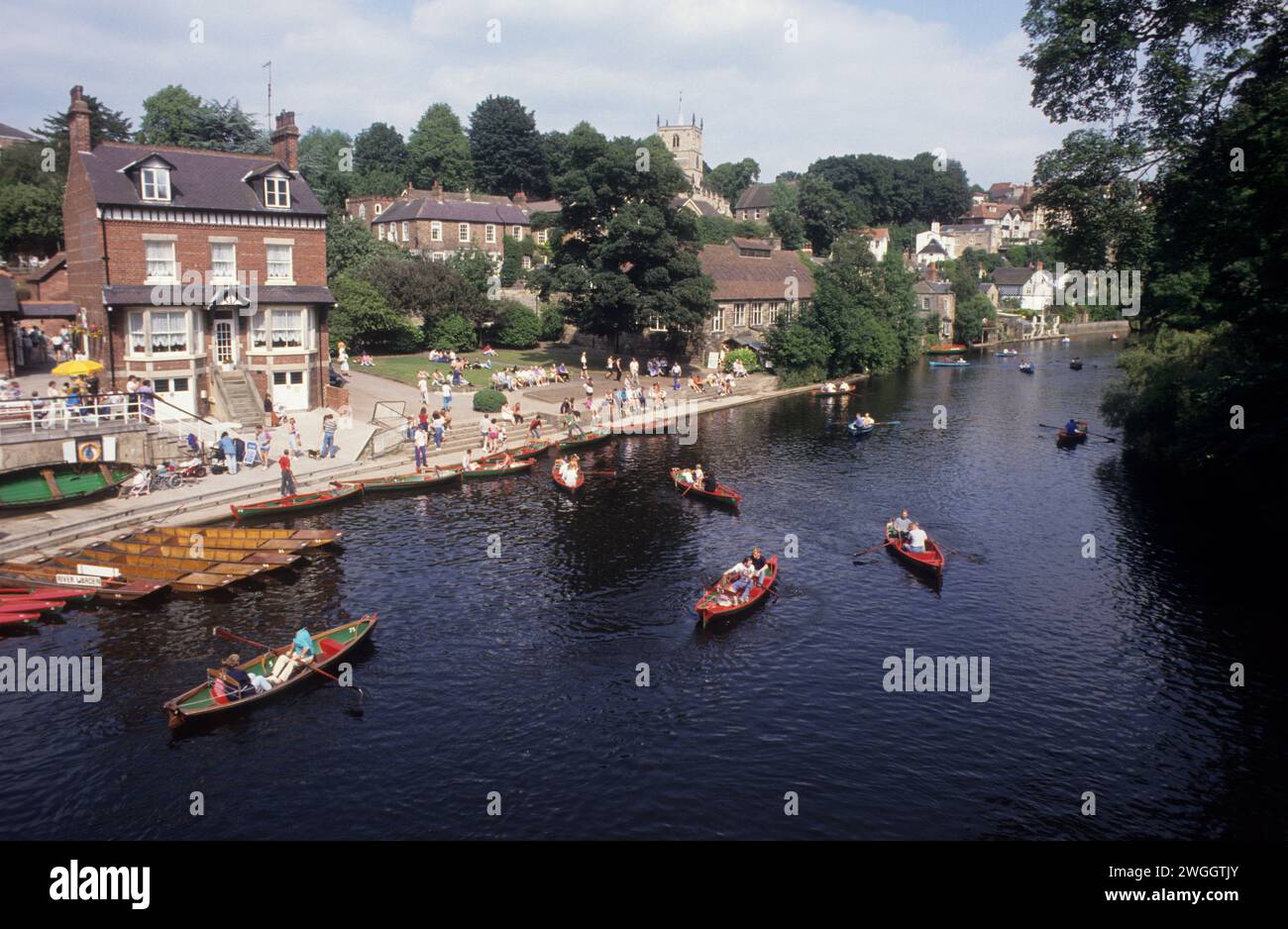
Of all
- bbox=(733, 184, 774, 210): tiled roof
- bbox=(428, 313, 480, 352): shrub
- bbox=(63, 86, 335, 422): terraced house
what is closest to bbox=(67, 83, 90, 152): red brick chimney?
bbox=(63, 86, 335, 422): terraced house

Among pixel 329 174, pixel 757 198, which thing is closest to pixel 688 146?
pixel 757 198

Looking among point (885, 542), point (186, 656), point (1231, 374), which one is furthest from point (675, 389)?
point (186, 656)

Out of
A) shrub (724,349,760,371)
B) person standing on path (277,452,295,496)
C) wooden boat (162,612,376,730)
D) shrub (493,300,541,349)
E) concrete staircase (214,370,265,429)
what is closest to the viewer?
wooden boat (162,612,376,730)

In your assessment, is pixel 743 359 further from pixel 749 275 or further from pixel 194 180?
pixel 194 180

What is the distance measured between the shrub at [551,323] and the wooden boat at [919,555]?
49.4 meters

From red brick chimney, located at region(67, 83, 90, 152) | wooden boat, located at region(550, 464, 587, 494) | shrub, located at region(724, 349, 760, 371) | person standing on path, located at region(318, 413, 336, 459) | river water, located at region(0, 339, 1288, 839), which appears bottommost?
river water, located at region(0, 339, 1288, 839)

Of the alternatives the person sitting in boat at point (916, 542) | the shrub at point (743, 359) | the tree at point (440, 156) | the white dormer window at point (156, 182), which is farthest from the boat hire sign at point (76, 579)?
the tree at point (440, 156)

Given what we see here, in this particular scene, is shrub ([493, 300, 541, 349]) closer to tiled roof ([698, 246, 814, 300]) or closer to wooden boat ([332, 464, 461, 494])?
tiled roof ([698, 246, 814, 300])

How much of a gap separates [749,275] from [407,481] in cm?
5695

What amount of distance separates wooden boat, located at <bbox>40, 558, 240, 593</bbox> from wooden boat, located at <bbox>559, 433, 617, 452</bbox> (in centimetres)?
2308

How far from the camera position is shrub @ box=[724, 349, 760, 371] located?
78.8 metres
